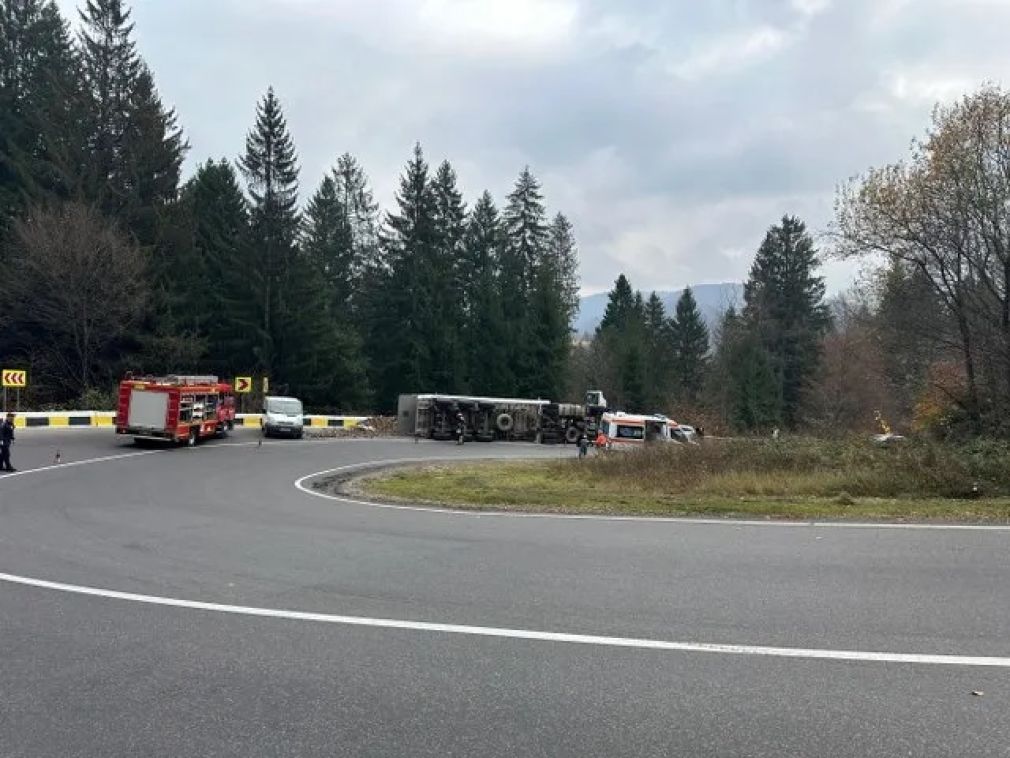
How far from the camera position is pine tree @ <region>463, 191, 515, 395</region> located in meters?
68.9

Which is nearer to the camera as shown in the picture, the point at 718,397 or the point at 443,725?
the point at 443,725

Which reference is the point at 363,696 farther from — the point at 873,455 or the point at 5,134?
the point at 5,134

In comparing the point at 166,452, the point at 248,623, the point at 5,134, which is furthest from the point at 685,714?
the point at 5,134

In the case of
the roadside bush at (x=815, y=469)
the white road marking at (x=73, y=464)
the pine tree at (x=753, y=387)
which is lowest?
the white road marking at (x=73, y=464)

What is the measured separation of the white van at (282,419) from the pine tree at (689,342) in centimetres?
5612

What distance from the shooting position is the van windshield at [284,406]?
4378 cm

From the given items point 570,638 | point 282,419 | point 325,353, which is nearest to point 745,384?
point 325,353

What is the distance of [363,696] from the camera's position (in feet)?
16.4

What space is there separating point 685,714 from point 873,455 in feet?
56.7

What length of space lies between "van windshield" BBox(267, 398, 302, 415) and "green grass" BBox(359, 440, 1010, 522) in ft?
64.5

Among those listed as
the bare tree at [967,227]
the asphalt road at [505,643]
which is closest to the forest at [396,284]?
the bare tree at [967,227]

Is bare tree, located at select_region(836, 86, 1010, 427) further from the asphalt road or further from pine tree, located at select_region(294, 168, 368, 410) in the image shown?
pine tree, located at select_region(294, 168, 368, 410)

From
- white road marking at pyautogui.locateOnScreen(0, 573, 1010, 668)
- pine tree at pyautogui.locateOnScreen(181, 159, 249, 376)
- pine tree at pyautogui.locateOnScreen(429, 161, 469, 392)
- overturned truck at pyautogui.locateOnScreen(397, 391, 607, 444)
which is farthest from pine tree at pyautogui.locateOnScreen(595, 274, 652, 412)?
white road marking at pyautogui.locateOnScreen(0, 573, 1010, 668)

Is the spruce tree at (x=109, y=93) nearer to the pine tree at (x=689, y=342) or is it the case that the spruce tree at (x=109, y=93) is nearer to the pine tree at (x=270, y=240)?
the pine tree at (x=270, y=240)
